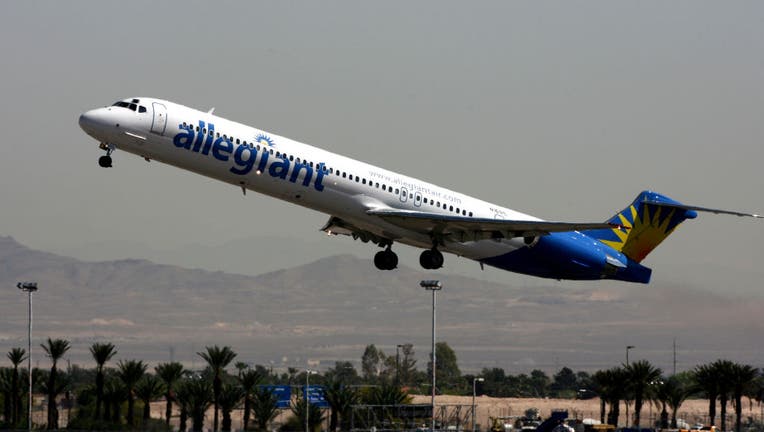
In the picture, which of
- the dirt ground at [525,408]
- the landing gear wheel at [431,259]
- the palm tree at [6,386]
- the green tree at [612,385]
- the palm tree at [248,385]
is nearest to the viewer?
the landing gear wheel at [431,259]

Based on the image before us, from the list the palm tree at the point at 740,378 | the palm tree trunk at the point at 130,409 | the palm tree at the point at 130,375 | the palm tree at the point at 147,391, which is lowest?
the palm tree trunk at the point at 130,409

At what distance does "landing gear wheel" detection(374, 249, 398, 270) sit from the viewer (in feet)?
219

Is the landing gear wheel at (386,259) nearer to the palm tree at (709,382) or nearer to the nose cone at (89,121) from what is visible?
the nose cone at (89,121)

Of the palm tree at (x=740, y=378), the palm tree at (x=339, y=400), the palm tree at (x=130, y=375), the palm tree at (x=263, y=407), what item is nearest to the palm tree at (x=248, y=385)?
the palm tree at (x=263, y=407)

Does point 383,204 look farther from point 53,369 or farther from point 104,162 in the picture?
point 53,369

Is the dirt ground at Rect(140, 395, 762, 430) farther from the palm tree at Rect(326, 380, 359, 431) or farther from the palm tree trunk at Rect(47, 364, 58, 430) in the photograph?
the palm tree at Rect(326, 380, 359, 431)

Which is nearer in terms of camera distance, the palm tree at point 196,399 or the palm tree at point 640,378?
the palm tree at point 196,399

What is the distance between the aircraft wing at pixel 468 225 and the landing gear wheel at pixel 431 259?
120cm

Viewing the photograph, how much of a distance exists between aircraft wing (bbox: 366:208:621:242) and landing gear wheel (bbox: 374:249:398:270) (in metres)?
4.69

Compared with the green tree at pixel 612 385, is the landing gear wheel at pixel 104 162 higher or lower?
higher

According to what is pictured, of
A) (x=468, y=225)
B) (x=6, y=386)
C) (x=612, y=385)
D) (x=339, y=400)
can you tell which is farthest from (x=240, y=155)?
(x=6, y=386)

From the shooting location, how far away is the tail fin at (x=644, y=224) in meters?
71.3

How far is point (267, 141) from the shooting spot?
57.9m

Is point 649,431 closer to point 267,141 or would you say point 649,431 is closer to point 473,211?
point 473,211
